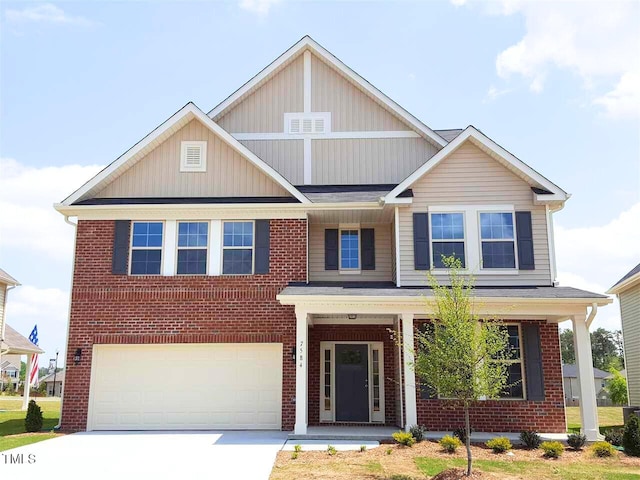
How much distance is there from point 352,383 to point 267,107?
8960mm

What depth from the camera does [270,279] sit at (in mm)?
15930

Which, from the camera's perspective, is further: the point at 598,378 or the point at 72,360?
the point at 598,378

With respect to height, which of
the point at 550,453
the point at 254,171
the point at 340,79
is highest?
the point at 340,79

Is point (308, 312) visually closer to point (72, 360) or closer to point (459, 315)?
point (459, 315)

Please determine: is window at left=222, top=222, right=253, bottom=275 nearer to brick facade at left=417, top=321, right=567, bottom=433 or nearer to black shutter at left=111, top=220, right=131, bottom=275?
black shutter at left=111, top=220, right=131, bottom=275

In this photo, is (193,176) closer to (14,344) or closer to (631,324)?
(14,344)

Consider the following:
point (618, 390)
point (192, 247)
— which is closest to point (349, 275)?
point (192, 247)

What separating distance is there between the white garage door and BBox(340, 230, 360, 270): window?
3259mm

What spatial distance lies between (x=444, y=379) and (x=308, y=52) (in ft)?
41.7

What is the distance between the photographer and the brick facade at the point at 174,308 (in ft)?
51.1

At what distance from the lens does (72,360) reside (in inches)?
620

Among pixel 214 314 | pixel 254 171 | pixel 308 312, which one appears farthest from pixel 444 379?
pixel 254 171

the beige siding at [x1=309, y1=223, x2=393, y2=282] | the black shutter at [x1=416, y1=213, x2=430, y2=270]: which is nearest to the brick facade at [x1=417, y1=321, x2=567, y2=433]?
the black shutter at [x1=416, y1=213, x2=430, y2=270]

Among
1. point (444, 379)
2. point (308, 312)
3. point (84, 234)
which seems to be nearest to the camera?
point (444, 379)
